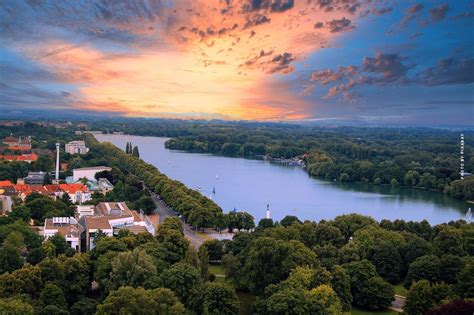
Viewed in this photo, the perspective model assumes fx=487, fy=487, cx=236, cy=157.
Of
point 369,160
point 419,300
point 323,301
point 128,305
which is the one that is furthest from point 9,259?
point 369,160

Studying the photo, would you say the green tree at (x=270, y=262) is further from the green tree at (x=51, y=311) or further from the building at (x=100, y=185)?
the building at (x=100, y=185)

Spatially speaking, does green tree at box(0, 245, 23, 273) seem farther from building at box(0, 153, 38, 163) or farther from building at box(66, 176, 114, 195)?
building at box(0, 153, 38, 163)

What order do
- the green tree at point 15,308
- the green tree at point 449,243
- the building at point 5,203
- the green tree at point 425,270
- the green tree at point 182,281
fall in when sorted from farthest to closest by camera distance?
the building at point 5,203, the green tree at point 449,243, the green tree at point 425,270, the green tree at point 182,281, the green tree at point 15,308

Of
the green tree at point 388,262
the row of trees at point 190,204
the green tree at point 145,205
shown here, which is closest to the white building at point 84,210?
the green tree at point 145,205

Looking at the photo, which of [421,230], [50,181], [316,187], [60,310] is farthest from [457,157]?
[60,310]

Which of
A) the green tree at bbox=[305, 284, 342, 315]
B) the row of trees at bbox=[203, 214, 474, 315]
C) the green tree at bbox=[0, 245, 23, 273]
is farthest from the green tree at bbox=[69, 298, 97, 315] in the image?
the green tree at bbox=[305, 284, 342, 315]

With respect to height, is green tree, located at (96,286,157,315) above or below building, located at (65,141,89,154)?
below
